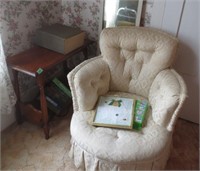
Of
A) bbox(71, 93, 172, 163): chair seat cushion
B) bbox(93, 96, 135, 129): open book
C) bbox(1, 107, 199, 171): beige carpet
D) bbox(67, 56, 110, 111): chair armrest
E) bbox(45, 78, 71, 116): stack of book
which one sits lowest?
bbox(1, 107, 199, 171): beige carpet

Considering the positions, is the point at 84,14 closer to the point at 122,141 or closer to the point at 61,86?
the point at 61,86

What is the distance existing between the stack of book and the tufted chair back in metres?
0.44

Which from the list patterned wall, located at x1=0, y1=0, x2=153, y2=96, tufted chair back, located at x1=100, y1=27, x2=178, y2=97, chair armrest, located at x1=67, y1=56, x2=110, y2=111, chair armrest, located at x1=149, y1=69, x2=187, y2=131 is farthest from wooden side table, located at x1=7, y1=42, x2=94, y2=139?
chair armrest, located at x1=149, y1=69, x2=187, y2=131

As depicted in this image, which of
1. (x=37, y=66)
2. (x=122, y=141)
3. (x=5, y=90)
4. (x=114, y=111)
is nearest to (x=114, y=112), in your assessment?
(x=114, y=111)

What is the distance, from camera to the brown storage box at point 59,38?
1.65m

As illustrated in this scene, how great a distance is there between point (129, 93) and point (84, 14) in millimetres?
777

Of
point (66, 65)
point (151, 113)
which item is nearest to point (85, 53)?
point (66, 65)

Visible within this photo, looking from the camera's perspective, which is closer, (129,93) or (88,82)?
(88,82)

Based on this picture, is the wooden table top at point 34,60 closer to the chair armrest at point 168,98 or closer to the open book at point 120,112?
the open book at point 120,112

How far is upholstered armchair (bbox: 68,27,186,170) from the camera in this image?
4.01 ft

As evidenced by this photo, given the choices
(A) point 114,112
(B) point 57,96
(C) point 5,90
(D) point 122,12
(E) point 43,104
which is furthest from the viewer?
(B) point 57,96

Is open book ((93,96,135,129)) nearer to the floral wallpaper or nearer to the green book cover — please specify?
the green book cover

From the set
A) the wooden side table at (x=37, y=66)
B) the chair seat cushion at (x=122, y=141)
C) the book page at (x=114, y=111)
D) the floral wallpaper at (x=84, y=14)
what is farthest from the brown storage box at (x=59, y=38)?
the chair seat cushion at (x=122, y=141)

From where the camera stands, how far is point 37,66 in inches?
59.9
